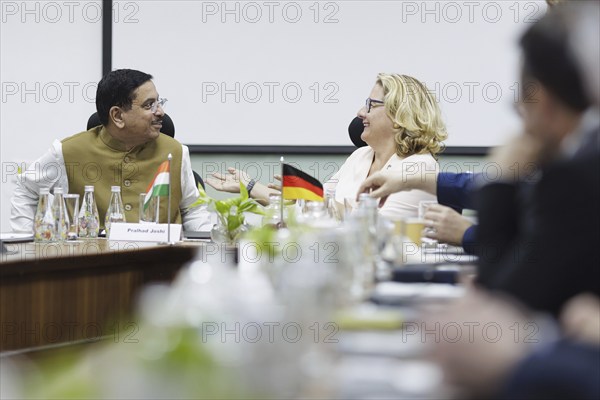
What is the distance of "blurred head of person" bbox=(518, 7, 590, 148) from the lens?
1.16 metres

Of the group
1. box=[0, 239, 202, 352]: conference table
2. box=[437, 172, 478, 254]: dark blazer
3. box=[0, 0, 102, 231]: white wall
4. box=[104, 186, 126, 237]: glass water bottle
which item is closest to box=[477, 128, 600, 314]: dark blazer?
box=[437, 172, 478, 254]: dark blazer

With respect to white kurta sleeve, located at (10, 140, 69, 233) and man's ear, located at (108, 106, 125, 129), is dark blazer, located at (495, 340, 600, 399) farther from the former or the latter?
man's ear, located at (108, 106, 125, 129)

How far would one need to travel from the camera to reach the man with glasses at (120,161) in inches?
170

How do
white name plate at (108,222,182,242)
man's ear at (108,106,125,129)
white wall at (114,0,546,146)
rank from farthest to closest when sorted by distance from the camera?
white wall at (114,0,546,146) → man's ear at (108,106,125,129) → white name plate at (108,222,182,242)

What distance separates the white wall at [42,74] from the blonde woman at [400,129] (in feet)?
8.42

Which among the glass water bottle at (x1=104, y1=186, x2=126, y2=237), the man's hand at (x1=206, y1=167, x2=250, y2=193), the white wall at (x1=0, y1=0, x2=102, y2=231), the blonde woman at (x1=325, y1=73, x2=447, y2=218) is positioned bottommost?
the glass water bottle at (x1=104, y1=186, x2=126, y2=237)

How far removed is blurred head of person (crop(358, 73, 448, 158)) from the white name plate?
1.11m

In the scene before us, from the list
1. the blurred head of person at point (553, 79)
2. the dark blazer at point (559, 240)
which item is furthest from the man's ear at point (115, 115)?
the blurred head of person at point (553, 79)

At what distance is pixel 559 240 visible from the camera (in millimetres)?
1175

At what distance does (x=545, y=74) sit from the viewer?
1169 millimetres

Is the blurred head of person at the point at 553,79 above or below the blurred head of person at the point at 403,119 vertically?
below

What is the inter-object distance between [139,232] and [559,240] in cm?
288

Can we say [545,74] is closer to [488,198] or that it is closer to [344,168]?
[488,198]

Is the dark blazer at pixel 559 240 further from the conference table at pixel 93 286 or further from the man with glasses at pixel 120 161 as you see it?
the man with glasses at pixel 120 161
